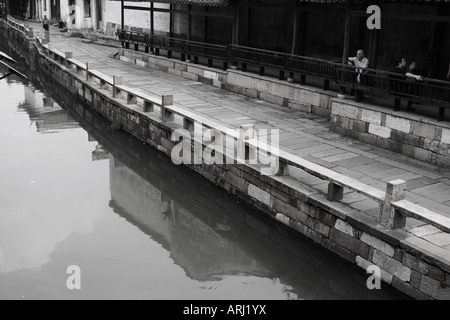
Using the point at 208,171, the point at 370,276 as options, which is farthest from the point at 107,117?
the point at 370,276

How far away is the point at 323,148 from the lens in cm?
1201

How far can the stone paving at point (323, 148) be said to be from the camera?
9.12m

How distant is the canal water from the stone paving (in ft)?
5.10

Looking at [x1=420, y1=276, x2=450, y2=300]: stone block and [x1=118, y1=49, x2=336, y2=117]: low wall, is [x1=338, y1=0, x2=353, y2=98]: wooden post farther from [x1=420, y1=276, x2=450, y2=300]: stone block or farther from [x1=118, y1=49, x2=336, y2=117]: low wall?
[x1=420, y1=276, x2=450, y2=300]: stone block

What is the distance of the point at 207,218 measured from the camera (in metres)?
11.6

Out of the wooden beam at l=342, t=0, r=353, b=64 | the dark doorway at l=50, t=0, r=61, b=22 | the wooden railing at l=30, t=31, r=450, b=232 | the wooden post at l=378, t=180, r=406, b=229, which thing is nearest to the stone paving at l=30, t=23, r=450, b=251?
the wooden post at l=378, t=180, r=406, b=229

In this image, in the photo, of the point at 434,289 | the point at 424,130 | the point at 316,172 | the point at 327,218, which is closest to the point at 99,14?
the point at 424,130

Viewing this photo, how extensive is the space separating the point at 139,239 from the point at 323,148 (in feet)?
15.3

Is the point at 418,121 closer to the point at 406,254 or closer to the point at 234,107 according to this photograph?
the point at 406,254

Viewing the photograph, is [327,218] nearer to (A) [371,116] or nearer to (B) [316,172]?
(B) [316,172]

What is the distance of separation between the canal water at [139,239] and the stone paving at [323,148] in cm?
156

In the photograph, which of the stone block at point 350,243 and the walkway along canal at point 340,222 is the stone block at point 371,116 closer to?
the walkway along canal at point 340,222
